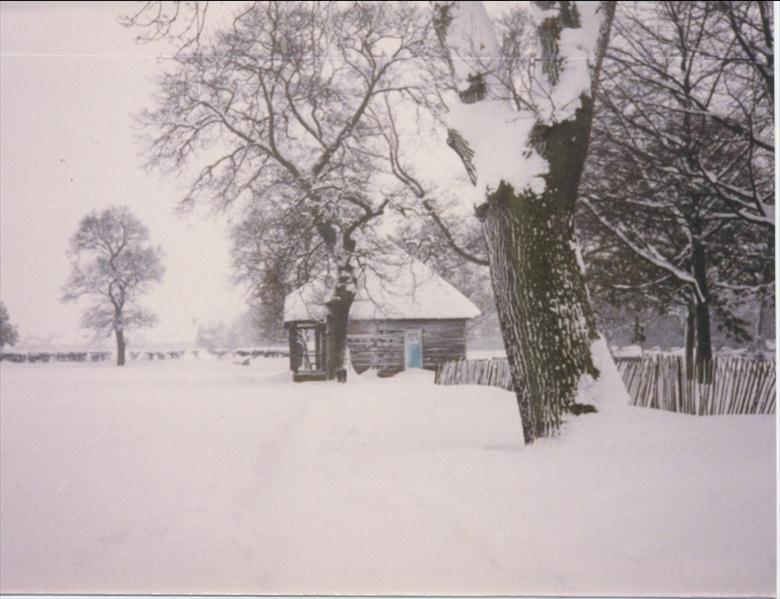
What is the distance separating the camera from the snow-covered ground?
2217 millimetres

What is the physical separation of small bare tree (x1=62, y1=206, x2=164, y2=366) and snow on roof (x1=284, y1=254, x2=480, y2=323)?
869 millimetres

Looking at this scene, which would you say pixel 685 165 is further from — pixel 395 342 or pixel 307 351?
pixel 307 351

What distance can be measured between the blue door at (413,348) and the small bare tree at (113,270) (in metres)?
1.47

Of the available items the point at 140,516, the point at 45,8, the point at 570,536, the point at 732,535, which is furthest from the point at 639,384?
the point at 45,8

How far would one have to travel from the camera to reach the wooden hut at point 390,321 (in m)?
3.07

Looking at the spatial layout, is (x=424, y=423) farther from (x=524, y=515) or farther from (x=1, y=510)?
(x=1, y=510)

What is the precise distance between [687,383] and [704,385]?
82 millimetres

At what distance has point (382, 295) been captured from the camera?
3.36 meters

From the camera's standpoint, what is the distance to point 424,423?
114 inches

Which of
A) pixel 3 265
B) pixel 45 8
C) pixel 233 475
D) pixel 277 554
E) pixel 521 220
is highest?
pixel 45 8

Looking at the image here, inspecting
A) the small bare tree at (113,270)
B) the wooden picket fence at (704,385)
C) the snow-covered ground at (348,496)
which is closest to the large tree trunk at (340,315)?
the snow-covered ground at (348,496)


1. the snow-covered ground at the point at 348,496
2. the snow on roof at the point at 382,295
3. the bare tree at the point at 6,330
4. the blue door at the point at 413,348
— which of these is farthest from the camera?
the snow on roof at the point at 382,295

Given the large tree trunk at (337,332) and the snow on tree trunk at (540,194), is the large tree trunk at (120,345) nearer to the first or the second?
the large tree trunk at (337,332)

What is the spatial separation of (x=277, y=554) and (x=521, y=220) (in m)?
1.99
